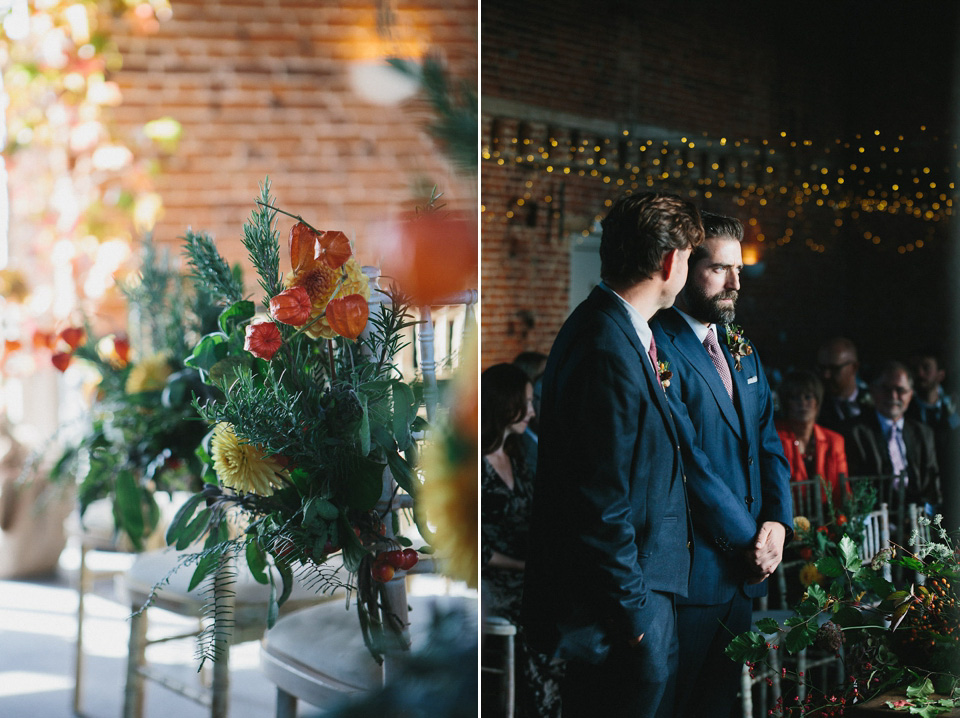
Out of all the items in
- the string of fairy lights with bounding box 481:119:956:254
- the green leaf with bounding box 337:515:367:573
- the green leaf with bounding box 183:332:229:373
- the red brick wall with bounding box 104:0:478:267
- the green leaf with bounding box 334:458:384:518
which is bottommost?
the green leaf with bounding box 337:515:367:573

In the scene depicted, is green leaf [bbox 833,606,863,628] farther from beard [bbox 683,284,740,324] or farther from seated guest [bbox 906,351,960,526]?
beard [bbox 683,284,740,324]

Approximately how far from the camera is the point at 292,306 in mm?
1141

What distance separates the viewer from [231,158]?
117 inches

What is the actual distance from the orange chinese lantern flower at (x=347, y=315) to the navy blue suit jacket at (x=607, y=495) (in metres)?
0.42

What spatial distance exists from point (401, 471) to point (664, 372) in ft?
1.57

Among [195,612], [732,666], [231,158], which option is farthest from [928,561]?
[231,158]

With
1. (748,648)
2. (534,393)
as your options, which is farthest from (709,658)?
(534,393)

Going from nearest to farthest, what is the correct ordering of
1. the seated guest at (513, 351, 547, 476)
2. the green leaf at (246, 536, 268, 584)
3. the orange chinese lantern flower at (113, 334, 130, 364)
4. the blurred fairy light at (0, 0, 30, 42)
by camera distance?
the green leaf at (246, 536, 268, 584)
the seated guest at (513, 351, 547, 476)
the orange chinese lantern flower at (113, 334, 130, 364)
the blurred fairy light at (0, 0, 30, 42)

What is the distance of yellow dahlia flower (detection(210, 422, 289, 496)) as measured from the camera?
1170mm

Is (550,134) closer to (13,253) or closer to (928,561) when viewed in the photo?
(928,561)

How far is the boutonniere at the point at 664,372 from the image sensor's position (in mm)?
1300

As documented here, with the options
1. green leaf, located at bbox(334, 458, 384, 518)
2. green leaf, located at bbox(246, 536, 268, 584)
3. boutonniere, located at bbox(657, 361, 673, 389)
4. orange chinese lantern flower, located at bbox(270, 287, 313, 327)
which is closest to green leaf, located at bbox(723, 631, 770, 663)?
boutonniere, located at bbox(657, 361, 673, 389)

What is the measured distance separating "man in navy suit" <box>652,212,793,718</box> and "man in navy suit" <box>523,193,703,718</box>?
1.1 inches

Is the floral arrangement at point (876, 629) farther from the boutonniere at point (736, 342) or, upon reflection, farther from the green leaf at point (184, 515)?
the green leaf at point (184, 515)
